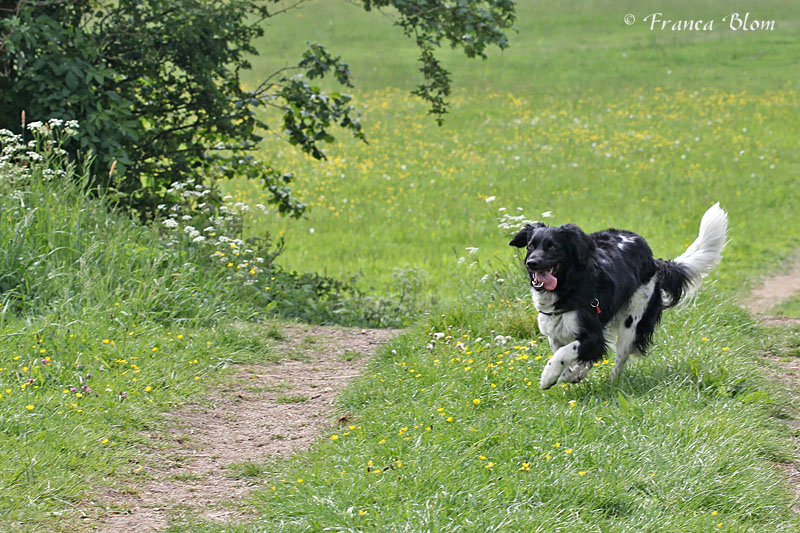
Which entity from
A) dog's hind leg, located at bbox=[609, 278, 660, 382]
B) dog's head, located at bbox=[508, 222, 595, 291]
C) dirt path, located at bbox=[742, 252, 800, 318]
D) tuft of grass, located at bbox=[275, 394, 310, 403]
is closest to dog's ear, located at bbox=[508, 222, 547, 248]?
dog's head, located at bbox=[508, 222, 595, 291]

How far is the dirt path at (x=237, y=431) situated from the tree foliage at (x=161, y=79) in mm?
2634

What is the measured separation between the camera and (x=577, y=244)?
5.07 metres

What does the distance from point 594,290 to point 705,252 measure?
49.4 inches

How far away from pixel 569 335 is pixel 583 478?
130 centimetres

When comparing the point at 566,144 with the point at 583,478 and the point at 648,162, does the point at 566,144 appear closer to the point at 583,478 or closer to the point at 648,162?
the point at 648,162

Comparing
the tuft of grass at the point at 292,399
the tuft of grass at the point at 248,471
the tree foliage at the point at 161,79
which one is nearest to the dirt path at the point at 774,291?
the tree foliage at the point at 161,79

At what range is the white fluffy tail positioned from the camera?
19.4 ft

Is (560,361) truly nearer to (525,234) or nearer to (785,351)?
(525,234)

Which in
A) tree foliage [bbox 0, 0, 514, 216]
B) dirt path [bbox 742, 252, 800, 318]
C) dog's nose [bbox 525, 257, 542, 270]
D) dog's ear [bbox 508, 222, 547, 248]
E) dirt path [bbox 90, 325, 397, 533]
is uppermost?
tree foliage [bbox 0, 0, 514, 216]

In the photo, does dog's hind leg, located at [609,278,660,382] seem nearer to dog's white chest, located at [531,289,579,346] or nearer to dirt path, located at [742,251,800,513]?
dog's white chest, located at [531,289,579,346]

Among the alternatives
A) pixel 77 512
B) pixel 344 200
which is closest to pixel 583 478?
pixel 77 512

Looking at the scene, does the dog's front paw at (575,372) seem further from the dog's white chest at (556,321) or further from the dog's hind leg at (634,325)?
the dog's hind leg at (634,325)

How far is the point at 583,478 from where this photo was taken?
401 centimetres

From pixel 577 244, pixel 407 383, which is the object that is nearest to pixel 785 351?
pixel 577 244
